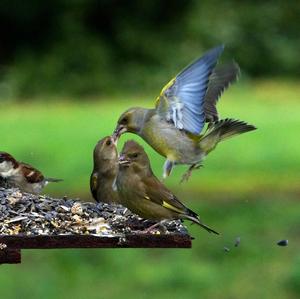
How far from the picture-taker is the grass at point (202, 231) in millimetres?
12680

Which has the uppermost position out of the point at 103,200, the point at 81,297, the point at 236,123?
the point at 236,123

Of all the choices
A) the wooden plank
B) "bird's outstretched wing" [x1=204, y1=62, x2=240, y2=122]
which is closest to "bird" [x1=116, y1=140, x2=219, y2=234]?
the wooden plank

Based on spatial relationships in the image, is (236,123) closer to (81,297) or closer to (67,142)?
(81,297)

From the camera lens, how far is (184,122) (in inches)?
309

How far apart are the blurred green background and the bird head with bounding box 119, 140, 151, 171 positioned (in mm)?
4959

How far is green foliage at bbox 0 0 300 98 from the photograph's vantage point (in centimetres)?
2788

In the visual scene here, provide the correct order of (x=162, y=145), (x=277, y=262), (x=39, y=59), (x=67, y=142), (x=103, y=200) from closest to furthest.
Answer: (x=162, y=145) → (x=103, y=200) → (x=277, y=262) → (x=67, y=142) → (x=39, y=59)

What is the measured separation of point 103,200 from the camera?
853 cm

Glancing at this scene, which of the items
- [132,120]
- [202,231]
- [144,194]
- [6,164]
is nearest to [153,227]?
[144,194]

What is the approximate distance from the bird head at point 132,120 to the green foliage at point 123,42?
19571mm

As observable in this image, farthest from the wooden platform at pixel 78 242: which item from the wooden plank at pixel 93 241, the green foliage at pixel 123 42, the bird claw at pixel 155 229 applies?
the green foliage at pixel 123 42

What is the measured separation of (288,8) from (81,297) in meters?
20.9

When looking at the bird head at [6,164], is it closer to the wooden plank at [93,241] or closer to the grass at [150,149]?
the wooden plank at [93,241]

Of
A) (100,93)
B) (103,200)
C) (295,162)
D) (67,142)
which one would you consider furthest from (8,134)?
(103,200)
